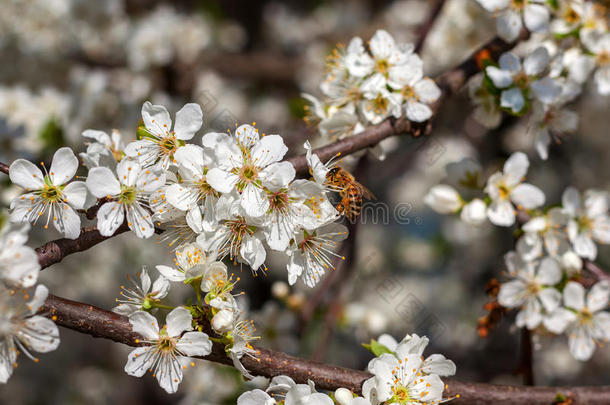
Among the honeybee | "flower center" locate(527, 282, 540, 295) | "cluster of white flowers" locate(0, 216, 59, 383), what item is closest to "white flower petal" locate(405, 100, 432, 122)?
the honeybee

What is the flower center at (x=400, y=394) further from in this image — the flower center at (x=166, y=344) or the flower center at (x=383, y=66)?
the flower center at (x=383, y=66)

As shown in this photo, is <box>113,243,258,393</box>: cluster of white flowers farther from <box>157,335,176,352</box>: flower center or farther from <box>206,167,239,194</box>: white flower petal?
<box>206,167,239,194</box>: white flower petal

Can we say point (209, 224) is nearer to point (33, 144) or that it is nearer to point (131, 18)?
point (33, 144)

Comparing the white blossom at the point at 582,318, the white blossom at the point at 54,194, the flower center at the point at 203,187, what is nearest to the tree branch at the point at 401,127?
the flower center at the point at 203,187

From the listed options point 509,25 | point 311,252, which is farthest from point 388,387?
point 509,25

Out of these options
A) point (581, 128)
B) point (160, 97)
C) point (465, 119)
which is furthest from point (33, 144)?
point (581, 128)

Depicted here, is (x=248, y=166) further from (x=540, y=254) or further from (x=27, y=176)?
(x=540, y=254)
